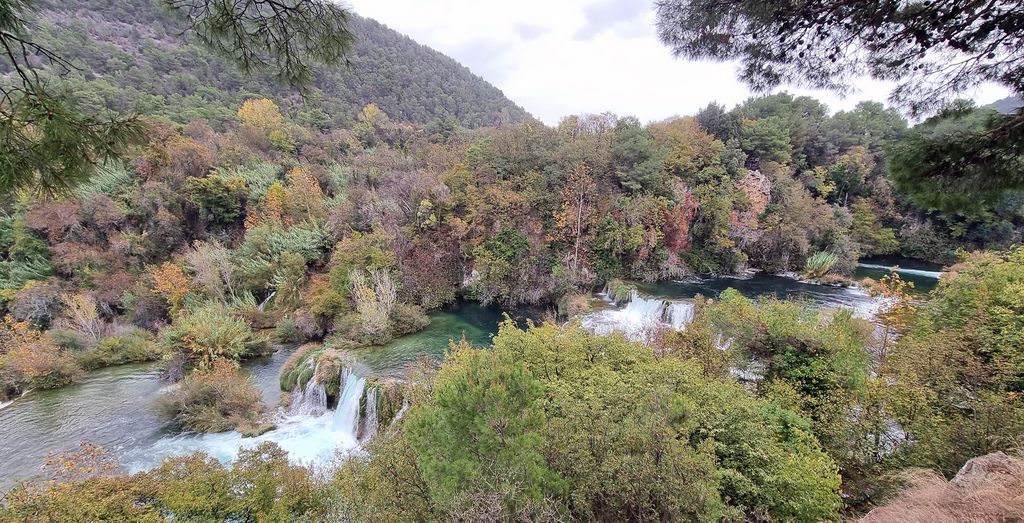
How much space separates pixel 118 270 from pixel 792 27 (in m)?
26.4

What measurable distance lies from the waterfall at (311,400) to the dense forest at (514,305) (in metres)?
0.12

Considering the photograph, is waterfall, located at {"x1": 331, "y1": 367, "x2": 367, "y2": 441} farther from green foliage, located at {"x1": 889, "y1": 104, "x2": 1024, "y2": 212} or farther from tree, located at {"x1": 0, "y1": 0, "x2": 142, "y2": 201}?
green foliage, located at {"x1": 889, "y1": 104, "x2": 1024, "y2": 212}

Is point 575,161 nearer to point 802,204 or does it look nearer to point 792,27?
point 802,204

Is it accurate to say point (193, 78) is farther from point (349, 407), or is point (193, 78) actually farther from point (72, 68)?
point (72, 68)

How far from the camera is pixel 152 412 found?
1102 centimetres

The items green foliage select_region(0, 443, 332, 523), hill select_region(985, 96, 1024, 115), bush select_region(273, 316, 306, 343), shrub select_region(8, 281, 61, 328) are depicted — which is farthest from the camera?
bush select_region(273, 316, 306, 343)

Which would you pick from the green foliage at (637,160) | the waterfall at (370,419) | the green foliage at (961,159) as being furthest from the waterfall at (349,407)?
the green foliage at (637,160)

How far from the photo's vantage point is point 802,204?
72.6 ft

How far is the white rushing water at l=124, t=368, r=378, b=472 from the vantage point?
9454 mm

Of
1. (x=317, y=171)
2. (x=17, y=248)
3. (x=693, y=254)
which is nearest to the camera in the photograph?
(x=17, y=248)

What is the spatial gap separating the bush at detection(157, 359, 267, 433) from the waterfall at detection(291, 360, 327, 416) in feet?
2.95

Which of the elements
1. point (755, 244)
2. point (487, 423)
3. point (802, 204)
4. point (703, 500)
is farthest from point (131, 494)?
point (802, 204)

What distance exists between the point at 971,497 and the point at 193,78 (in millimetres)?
53760

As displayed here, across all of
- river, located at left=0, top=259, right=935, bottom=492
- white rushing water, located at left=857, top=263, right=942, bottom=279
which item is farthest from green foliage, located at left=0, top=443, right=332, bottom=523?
white rushing water, located at left=857, top=263, right=942, bottom=279
